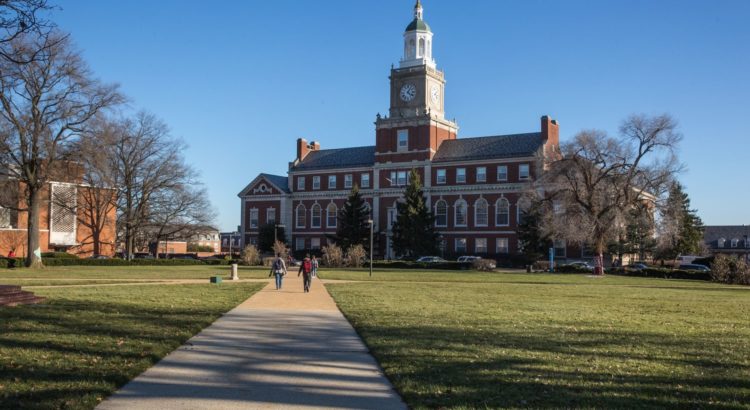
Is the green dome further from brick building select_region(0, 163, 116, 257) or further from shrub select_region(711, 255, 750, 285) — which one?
shrub select_region(711, 255, 750, 285)

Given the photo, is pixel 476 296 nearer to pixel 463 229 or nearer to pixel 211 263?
pixel 211 263

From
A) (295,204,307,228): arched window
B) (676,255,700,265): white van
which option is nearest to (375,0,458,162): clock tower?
(295,204,307,228): arched window

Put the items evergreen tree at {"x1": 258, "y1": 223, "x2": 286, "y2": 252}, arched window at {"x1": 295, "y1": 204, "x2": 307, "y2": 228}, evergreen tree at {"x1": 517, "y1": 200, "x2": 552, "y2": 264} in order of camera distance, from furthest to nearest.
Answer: arched window at {"x1": 295, "y1": 204, "x2": 307, "y2": 228} → evergreen tree at {"x1": 258, "y1": 223, "x2": 286, "y2": 252} → evergreen tree at {"x1": 517, "y1": 200, "x2": 552, "y2": 264}

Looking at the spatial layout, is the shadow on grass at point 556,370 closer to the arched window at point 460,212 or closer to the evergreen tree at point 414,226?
the evergreen tree at point 414,226

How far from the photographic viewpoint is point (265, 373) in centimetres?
1015

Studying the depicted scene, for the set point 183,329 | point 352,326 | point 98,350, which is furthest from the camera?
point 352,326

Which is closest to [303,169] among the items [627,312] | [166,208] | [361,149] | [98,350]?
[361,149]

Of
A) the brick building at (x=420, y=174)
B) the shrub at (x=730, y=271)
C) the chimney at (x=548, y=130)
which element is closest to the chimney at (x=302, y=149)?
the brick building at (x=420, y=174)

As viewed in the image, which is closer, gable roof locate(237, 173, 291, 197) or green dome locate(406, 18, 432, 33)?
green dome locate(406, 18, 432, 33)

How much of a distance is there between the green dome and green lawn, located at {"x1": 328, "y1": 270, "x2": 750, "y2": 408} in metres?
66.7

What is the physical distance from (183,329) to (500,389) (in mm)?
8030

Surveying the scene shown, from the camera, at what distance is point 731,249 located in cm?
11081

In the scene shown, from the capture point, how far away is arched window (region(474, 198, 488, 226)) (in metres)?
78.2

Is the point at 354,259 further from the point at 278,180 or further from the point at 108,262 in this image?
the point at 278,180
